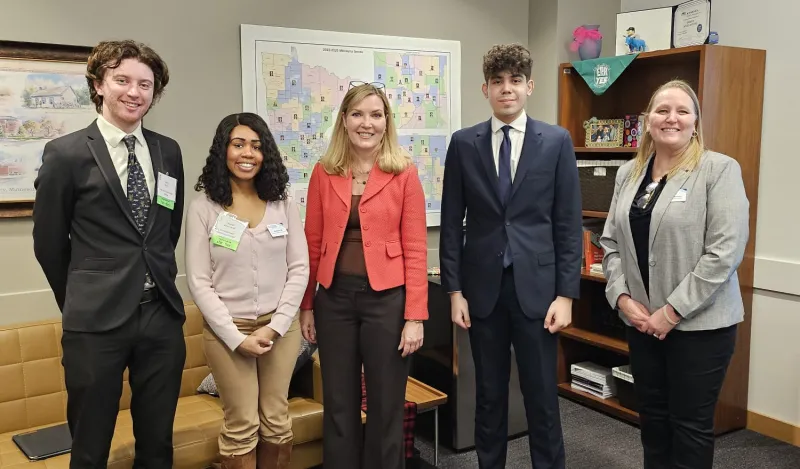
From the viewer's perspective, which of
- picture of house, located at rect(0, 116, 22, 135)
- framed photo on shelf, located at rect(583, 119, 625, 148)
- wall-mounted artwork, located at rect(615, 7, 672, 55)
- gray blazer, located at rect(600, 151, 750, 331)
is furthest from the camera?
framed photo on shelf, located at rect(583, 119, 625, 148)

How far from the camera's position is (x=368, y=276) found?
220 centimetres

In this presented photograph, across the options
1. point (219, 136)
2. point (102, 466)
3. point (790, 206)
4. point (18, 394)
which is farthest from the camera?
point (790, 206)

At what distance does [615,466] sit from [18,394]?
248cm

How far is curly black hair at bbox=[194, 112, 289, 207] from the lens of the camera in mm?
2197

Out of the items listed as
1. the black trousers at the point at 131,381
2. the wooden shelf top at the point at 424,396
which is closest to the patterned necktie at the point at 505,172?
the wooden shelf top at the point at 424,396

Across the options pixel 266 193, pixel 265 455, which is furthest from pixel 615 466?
pixel 266 193

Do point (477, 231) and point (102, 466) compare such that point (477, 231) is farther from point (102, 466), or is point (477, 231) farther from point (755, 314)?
point (755, 314)

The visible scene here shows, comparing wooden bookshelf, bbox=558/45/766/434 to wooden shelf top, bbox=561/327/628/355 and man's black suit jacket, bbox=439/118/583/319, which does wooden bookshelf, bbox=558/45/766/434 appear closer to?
wooden shelf top, bbox=561/327/628/355

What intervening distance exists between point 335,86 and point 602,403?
7.24ft

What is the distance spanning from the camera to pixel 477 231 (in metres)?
2.33

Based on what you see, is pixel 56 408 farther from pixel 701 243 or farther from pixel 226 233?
pixel 701 243

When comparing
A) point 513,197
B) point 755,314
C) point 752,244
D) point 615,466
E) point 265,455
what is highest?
point 513,197

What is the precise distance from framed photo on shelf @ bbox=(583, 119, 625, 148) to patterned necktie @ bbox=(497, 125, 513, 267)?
64.3 inches

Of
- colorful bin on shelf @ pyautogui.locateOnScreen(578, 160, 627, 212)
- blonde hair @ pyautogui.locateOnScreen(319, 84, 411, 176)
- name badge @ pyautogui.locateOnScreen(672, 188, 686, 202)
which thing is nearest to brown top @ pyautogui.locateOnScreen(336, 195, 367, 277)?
blonde hair @ pyautogui.locateOnScreen(319, 84, 411, 176)
